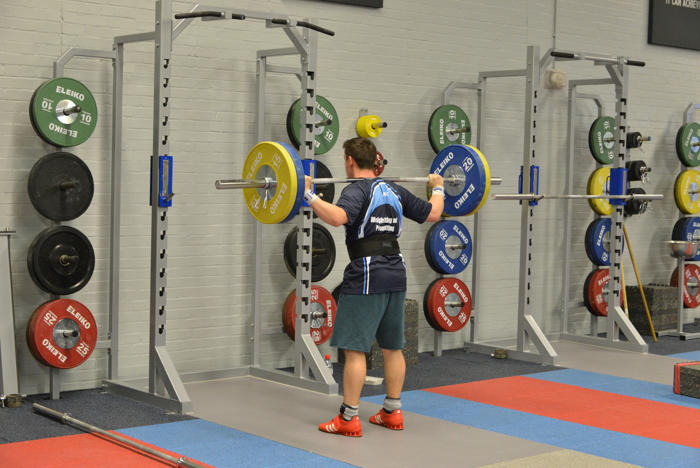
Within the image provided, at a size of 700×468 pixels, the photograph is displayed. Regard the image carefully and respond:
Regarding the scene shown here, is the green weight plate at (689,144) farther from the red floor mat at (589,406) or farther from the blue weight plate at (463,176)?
the blue weight plate at (463,176)

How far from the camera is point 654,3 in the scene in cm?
818

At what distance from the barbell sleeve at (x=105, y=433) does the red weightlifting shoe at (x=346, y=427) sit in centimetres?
84

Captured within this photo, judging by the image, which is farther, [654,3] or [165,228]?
[654,3]

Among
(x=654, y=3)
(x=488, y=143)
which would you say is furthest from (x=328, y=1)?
(x=654, y=3)

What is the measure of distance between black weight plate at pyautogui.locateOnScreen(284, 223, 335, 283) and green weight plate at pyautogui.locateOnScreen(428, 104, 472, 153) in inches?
46.0

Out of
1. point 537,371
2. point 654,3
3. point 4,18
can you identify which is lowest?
point 537,371

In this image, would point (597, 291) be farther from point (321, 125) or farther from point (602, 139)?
point (321, 125)

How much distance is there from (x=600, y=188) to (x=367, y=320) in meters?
3.77

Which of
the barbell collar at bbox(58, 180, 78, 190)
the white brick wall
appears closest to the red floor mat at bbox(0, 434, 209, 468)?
A: the white brick wall

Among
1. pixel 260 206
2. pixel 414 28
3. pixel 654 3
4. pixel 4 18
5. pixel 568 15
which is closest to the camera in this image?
pixel 260 206

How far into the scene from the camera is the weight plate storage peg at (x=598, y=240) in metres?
7.29

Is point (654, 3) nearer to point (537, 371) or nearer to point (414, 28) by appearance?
point (414, 28)

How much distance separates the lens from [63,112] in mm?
4746

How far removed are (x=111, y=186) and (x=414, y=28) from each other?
101 inches
